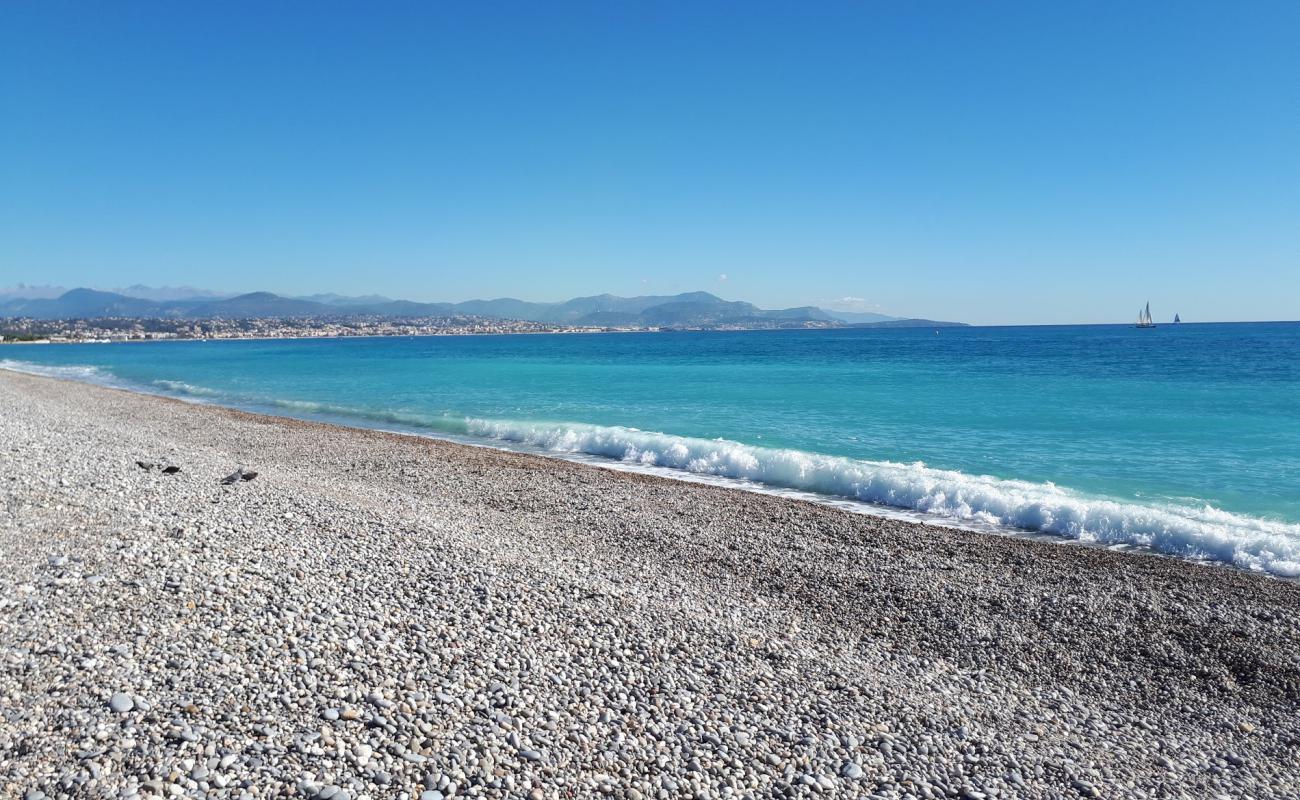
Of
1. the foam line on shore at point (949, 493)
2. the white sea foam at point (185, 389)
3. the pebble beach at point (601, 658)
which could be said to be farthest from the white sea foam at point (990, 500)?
the white sea foam at point (185, 389)

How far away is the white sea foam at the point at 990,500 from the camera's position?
11.4 meters

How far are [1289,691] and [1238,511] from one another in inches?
320

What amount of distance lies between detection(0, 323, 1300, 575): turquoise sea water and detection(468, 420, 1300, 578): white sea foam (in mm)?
38

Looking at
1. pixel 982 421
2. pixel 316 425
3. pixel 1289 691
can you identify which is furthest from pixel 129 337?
pixel 1289 691

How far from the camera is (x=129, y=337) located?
181375mm

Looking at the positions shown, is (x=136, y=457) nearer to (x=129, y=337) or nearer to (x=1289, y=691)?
(x=1289, y=691)

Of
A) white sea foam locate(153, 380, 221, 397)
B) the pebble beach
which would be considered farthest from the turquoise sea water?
the pebble beach

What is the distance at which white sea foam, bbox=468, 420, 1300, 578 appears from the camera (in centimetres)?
1145

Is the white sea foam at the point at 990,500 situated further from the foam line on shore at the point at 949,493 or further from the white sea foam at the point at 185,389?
the white sea foam at the point at 185,389

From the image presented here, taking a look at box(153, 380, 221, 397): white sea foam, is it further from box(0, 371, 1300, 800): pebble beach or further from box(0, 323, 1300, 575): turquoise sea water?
box(0, 371, 1300, 800): pebble beach

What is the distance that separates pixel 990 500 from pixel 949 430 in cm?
1008

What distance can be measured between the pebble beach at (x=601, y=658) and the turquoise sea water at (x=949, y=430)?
7.18ft

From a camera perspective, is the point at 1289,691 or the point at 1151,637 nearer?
the point at 1289,691

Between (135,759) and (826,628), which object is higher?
(135,759)
